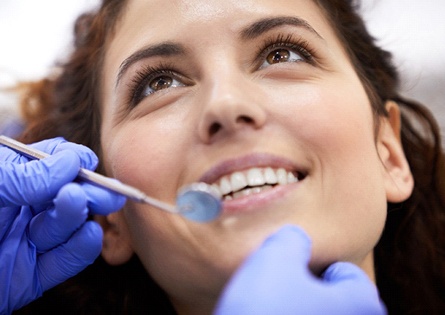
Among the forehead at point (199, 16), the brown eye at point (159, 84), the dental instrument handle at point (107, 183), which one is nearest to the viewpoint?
the dental instrument handle at point (107, 183)

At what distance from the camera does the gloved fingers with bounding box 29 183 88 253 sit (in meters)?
0.98

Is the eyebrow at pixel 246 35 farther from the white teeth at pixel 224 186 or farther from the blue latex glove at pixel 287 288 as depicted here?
the blue latex glove at pixel 287 288

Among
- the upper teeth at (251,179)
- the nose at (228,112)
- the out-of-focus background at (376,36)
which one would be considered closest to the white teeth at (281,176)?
the upper teeth at (251,179)

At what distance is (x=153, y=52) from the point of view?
1.13 meters

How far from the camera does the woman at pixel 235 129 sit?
97cm

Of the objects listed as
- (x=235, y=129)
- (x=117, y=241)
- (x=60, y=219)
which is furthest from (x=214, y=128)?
(x=117, y=241)

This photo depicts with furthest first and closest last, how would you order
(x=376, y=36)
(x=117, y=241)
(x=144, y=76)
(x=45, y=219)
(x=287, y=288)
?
(x=376, y=36)
(x=117, y=241)
(x=144, y=76)
(x=45, y=219)
(x=287, y=288)

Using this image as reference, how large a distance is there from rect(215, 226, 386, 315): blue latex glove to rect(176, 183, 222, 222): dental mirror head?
0.38ft

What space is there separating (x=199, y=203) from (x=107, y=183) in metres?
0.21

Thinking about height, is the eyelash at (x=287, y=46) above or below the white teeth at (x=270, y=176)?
above

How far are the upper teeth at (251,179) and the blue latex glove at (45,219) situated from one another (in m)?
0.24

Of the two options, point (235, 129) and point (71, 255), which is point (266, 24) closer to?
point (235, 129)

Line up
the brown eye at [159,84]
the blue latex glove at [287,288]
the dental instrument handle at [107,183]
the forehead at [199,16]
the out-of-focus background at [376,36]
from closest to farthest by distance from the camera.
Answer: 1. the blue latex glove at [287,288]
2. the dental instrument handle at [107,183]
3. the forehead at [199,16]
4. the brown eye at [159,84]
5. the out-of-focus background at [376,36]

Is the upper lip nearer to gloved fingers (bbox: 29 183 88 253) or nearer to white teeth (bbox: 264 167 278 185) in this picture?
white teeth (bbox: 264 167 278 185)
